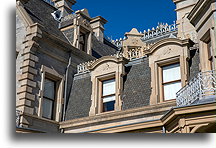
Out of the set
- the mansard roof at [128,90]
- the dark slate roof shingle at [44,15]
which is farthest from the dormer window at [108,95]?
the dark slate roof shingle at [44,15]

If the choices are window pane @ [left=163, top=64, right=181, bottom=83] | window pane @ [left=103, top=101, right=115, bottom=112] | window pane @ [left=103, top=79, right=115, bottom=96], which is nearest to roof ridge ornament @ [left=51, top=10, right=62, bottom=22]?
window pane @ [left=103, top=79, right=115, bottom=96]

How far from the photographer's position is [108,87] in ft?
41.8

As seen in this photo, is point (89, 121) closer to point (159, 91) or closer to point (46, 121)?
point (46, 121)

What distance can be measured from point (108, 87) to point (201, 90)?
15.1 ft

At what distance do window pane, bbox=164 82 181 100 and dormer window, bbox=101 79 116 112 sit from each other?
183 cm

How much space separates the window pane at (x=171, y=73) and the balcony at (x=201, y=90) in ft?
7.17

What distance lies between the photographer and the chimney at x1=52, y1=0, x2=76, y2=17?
17625mm

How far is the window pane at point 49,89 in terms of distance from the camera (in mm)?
12914

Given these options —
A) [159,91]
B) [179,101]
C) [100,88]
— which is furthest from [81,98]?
[179,101]

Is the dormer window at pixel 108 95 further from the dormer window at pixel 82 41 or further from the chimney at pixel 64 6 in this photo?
the chimney at pixel 64 6

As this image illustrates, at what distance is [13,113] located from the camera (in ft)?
28.7

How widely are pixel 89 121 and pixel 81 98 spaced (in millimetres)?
1269

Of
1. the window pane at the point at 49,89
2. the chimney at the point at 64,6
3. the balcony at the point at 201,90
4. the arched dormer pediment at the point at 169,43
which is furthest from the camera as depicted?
the chimney at the point at 64,6

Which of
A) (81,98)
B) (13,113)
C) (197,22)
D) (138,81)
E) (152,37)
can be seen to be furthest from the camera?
(152,37)
